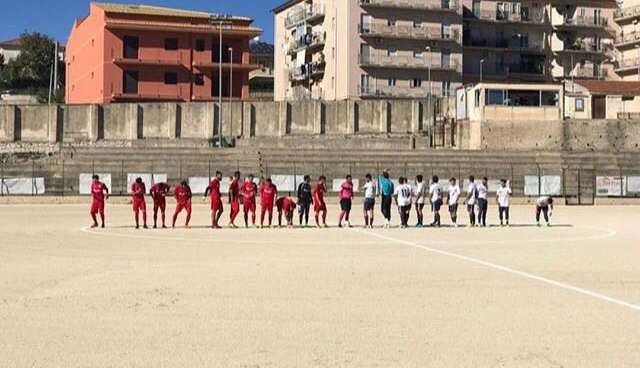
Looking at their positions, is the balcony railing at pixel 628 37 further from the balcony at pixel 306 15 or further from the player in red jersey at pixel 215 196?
the player in red jersey at pixel 215 196

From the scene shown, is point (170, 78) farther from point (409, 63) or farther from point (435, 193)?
point (435, 193)

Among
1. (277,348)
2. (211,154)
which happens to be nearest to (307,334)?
(277,348)

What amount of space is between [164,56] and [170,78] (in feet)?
7.04

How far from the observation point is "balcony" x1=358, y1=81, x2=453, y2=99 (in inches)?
3145

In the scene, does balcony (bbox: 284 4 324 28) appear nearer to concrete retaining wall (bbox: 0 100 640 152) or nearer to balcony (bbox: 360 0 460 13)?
balcony (bbox: 360 0 460 13)

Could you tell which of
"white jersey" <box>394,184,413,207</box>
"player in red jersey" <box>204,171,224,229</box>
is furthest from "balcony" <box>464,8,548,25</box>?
"player in red jersey" <box>204,171,224,229</box>

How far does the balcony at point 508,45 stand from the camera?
86938 mm

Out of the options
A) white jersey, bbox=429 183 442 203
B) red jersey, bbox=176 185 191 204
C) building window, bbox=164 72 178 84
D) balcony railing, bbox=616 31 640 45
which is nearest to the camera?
red jersey, bbox=176 185 191 204

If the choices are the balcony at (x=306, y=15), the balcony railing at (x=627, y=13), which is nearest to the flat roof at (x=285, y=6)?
the balcony at (x=306, y=15)

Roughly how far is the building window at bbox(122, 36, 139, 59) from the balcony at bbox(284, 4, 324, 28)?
17736 millimetres

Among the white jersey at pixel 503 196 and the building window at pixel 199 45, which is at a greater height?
the building window at pixel 199 45

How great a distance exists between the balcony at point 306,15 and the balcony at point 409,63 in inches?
318

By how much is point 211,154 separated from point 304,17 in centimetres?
3337

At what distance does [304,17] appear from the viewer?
86.9 meters
